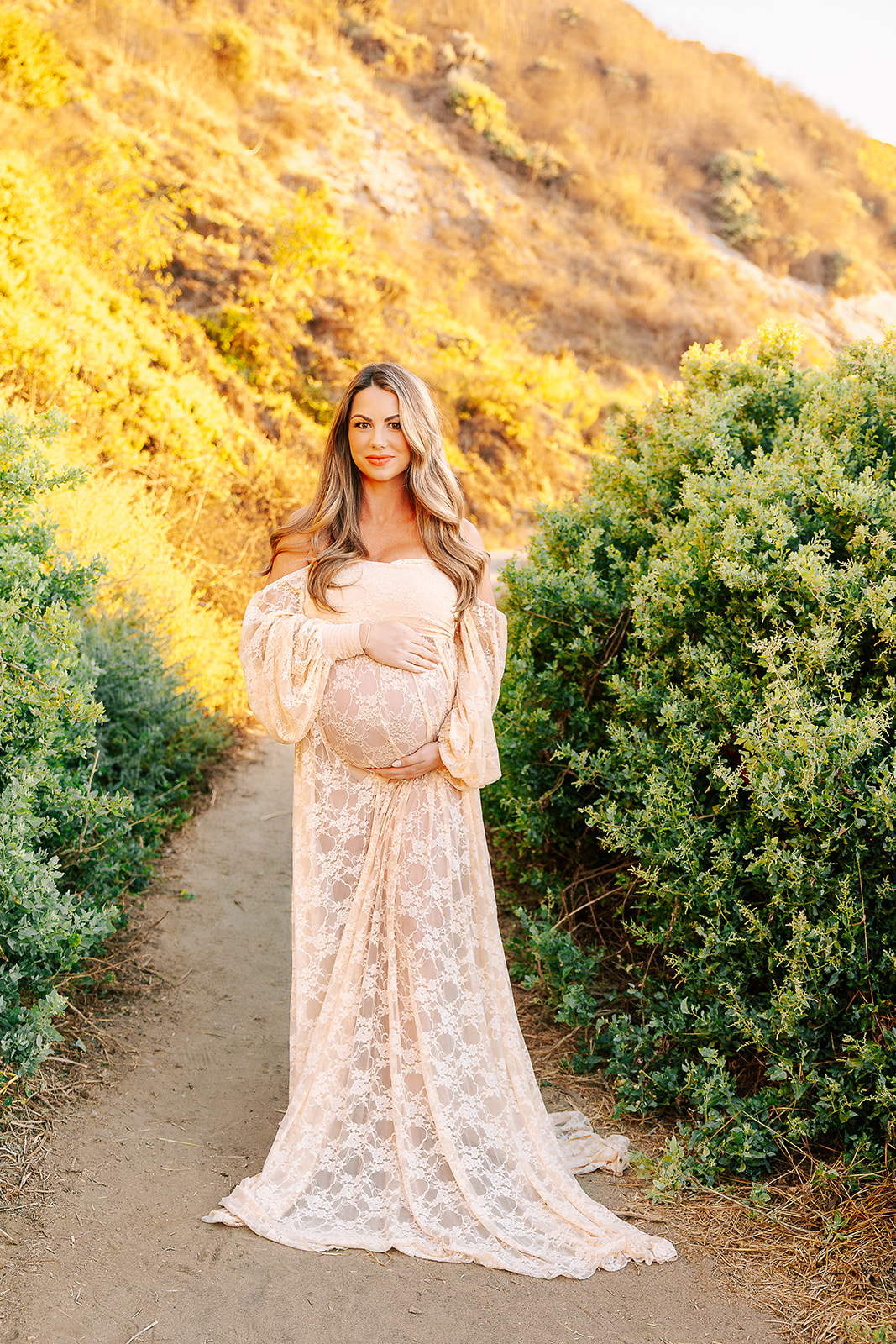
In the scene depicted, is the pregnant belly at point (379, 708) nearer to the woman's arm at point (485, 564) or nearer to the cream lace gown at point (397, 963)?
the cream lace gown at point (397, 963)

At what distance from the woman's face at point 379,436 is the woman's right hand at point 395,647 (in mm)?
501

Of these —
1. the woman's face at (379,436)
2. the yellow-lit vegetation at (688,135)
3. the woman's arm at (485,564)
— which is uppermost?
the yellow-lit vegetation at (688,135)

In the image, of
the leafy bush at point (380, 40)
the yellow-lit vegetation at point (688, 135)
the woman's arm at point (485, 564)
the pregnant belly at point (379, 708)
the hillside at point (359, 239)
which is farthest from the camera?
the yellow-lit vegetation at point (688, 135)

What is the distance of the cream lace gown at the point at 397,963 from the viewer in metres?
2.76

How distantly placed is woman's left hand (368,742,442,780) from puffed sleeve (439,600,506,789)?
0.03 m

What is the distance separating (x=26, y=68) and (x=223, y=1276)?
13.4 metres

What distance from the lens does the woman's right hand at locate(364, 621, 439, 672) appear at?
112 inches

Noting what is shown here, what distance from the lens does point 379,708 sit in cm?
287

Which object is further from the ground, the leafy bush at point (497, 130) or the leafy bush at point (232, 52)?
the leafy bush at point (497, 130)

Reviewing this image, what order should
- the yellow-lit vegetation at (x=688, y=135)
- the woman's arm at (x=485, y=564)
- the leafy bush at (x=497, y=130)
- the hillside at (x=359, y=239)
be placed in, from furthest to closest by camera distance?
the yellow-lit vegetation at (x=688, y=135) < the leafy bush at (x=497, y=130) < the hillside at (x=359, y=239) < the woman's arm at (x=485, y=564)

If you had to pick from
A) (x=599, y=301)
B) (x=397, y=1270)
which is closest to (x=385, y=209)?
(x=599, y=301)

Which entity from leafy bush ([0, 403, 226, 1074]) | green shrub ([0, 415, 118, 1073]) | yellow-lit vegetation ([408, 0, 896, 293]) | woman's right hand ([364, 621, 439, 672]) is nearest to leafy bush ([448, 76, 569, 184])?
yellow-lit vegetation ([408, 0, 896, 293])

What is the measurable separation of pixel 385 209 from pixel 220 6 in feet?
14.6

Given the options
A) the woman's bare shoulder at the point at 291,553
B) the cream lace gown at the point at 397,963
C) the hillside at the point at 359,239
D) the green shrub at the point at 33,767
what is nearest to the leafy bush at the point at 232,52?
the hillside at the point at 359,239
